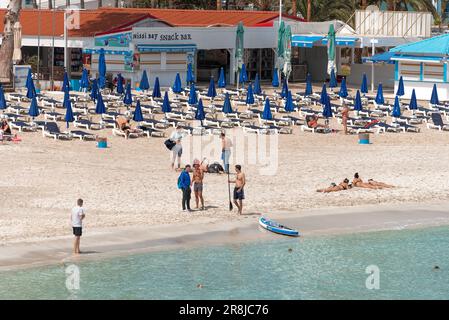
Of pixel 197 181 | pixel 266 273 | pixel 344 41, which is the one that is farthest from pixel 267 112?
pixel 266 273

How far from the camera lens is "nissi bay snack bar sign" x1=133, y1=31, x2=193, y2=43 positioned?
5692 cm

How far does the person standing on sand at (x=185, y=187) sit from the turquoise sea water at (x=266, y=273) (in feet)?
8.70

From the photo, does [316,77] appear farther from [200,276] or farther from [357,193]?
[200,276]

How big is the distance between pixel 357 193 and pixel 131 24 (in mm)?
24896

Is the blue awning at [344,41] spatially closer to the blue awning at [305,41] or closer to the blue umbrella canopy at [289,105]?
the blue awning at [305,41]

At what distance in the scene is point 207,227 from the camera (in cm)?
3114

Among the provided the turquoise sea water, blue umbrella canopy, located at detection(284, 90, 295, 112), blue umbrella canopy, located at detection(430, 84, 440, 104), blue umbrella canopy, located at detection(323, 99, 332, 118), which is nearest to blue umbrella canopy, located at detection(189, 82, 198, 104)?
blue umbrella canopy, located at detection(284, 90, 295, 112)

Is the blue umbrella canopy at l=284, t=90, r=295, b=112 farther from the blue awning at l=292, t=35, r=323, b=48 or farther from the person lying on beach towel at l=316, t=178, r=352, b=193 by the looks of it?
the blue awning at l=292, t=35, r=323, b=48

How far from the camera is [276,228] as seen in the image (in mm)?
30781

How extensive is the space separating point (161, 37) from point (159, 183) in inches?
902

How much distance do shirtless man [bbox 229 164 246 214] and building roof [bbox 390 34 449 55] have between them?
2748 centimetres

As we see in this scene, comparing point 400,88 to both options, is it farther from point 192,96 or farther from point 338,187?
point 338,187

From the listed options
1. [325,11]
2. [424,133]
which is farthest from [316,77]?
[424,133]

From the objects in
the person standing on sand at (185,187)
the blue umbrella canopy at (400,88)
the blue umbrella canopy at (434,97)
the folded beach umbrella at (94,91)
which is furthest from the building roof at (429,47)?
the person standing on sand at (185,187)
